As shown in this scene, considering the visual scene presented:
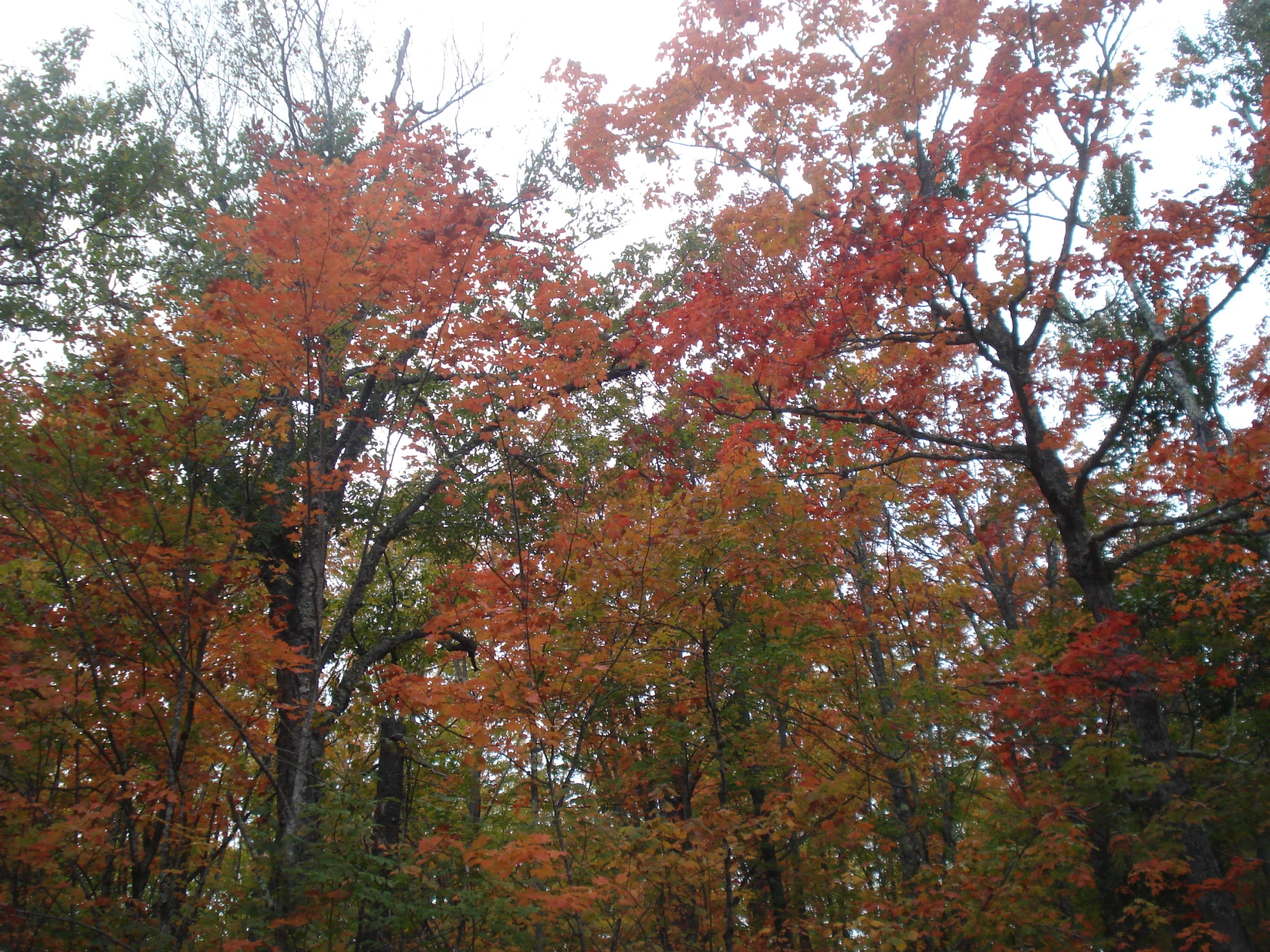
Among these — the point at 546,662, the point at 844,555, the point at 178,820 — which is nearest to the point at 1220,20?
the point at 844,555

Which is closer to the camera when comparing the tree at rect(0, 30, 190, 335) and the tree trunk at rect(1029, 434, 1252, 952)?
the tree trunk at rect(1029, 434, 1252, 952)

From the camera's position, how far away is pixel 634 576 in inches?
211

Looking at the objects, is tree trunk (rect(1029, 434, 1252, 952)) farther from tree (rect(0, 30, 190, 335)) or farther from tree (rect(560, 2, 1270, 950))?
tree (rect(0, 30, 190, 335))

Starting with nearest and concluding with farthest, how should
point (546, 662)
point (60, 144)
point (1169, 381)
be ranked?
point (546, 662) < point (60, 144) < point (1169, 381)

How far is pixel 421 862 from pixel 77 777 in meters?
2.14

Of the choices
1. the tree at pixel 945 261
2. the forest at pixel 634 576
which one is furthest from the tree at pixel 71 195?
the tree at pixel 945 261

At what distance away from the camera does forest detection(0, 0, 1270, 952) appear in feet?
12.8

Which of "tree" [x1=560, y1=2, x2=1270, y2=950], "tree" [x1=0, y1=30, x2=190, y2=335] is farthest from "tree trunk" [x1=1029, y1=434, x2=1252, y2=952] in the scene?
"tree" [x1=0, y1=30, x2=190, y2=335]

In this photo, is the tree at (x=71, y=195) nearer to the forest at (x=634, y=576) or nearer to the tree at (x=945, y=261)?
the forest at (x=634, y=576)

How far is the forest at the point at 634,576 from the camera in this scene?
390cm

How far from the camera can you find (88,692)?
396 centimetres

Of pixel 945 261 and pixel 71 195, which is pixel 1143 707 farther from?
pixel 71 195

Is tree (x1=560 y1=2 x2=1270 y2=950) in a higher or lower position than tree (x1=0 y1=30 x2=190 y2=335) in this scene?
lower

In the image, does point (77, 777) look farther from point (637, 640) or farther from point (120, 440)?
point (637, 640)
